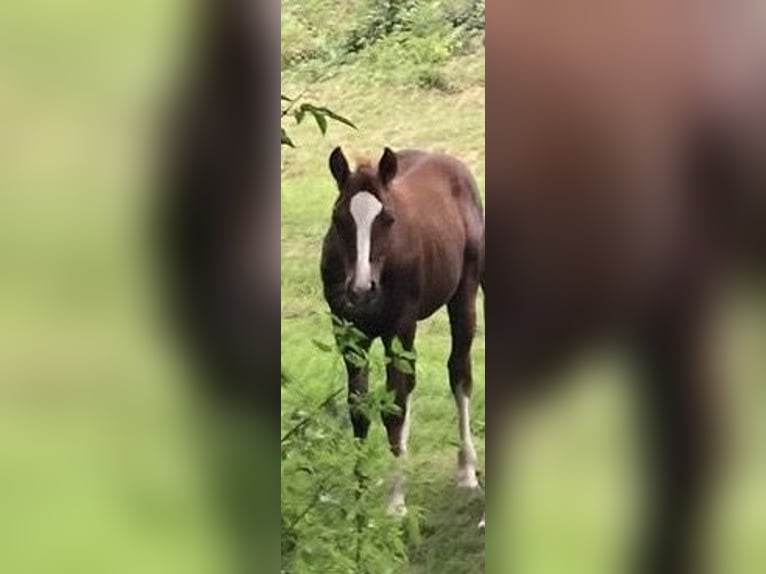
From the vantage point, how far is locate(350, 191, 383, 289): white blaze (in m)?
1.32

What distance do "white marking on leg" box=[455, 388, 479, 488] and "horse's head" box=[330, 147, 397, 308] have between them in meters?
0.17

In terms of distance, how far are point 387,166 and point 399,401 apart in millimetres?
282

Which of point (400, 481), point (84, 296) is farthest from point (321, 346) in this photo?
point (84, 296)

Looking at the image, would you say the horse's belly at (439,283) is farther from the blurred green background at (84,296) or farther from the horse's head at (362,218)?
the blurred green background at (84,296)

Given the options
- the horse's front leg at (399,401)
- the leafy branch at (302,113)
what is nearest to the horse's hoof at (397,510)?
the horse's front leg at (399,401)

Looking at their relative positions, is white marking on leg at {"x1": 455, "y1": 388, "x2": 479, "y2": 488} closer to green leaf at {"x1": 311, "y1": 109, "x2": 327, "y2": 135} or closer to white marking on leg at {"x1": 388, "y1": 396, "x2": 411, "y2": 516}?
white marking on leg at {"x1": 388, "y1": 396, "x2": 411, "y2": 516}

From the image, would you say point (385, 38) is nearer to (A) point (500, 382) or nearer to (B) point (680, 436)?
(A) point (500, 382)

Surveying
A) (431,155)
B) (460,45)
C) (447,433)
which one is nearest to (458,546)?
(447,433)

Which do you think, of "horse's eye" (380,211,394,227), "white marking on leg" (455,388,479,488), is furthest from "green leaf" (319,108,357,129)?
"white marking on leg" (455,388,479,488)

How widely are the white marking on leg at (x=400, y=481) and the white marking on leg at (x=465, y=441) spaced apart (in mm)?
69

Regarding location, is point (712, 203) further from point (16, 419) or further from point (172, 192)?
point (16, 419)

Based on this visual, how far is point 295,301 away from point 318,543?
11.8 inches

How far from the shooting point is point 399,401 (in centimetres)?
136

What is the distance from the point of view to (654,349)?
1.25 metres
